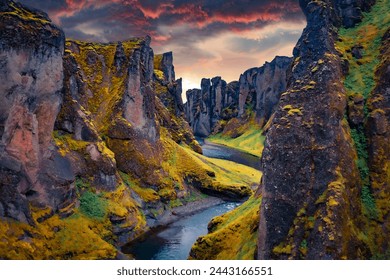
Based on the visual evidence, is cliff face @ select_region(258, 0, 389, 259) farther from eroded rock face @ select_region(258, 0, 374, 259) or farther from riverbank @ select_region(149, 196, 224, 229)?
riverbank @ select_region(149, 196, 224, 229)

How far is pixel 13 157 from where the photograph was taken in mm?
47531

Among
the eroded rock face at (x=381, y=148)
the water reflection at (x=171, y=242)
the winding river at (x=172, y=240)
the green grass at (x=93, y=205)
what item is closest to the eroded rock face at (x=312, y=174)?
the eroded rock face at (x=381, y=148)

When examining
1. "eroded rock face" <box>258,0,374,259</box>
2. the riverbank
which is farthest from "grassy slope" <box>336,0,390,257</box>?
the riverbank

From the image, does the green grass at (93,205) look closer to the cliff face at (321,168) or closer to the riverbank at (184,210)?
the riverbank at (184,210)

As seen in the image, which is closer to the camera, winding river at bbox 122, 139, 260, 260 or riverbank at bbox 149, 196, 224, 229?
winding river at bbox 122, 139, 260, 260

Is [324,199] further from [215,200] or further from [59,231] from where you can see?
[215,200]

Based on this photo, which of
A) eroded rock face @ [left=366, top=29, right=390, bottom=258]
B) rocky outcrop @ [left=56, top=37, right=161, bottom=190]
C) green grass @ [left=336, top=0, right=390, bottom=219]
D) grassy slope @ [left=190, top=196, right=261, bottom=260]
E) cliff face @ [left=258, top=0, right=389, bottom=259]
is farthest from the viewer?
rocky outcrop @ [left=56, top=37, right=161, bottom=190]

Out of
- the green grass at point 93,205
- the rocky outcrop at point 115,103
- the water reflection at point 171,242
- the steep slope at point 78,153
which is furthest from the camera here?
the rocky outcrop at point 115,103

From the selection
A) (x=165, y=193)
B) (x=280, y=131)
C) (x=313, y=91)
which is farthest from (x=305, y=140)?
(x=165, y=193)

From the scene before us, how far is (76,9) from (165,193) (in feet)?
168

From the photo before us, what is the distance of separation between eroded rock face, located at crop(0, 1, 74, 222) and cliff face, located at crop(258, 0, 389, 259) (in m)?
32.3

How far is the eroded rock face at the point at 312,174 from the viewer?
27.2 m

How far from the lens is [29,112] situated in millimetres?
51062

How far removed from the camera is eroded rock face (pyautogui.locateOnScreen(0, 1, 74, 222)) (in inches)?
1838
